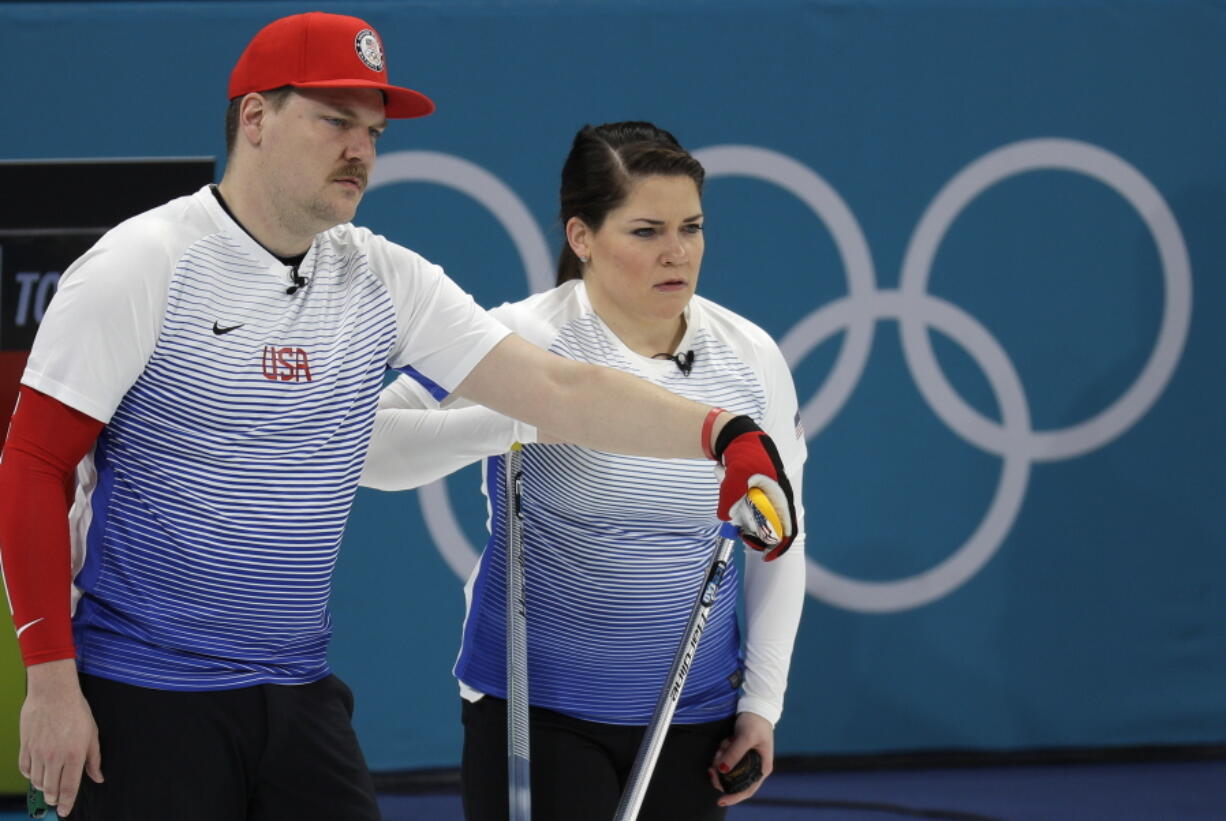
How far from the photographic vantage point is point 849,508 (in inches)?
226

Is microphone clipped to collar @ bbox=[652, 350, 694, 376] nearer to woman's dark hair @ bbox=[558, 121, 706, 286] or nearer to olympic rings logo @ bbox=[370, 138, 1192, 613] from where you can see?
woman's dark hair @ bbox=[558, 121, 706, 286]

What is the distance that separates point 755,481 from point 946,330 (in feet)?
11.1

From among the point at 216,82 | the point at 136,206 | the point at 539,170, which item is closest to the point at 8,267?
the point at 136,206

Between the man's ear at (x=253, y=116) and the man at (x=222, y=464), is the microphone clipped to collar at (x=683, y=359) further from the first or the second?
the man's ear at (x=253, y=116)

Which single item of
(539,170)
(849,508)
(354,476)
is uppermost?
(539,170)

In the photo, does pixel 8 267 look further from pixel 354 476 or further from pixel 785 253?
pixel 354 476

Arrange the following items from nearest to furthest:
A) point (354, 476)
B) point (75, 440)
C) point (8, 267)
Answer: point (75, 440)
point (354, 476)
point (8, 267)

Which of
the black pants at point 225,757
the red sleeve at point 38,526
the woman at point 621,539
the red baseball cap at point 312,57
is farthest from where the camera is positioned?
the woman at point 621,539

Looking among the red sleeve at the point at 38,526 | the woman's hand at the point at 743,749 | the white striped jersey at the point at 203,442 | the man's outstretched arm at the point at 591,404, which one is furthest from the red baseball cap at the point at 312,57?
the woman's hand at the point at 743,749

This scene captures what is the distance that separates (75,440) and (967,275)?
4.07m

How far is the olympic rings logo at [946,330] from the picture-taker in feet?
18.8

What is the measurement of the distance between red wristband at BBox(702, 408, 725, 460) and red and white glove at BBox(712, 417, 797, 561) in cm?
6

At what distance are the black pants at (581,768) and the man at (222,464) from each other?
0.42 m

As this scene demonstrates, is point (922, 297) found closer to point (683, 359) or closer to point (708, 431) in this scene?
point (683, 359)
